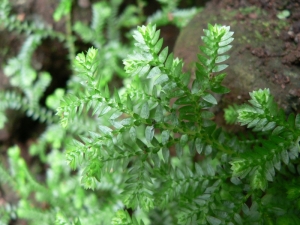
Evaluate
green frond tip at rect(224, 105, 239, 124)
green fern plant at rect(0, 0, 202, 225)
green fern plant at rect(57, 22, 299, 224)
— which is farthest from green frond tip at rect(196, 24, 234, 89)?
green fern plant at rect(0, 0, 202, 225)

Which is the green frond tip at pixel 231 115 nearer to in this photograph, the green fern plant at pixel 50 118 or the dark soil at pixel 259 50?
the dark soil at pixel 259 50

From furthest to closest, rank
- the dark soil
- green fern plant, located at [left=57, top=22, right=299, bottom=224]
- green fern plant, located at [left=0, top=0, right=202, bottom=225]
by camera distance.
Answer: green fern plant, located at [left=0, top=0, right=202, bottom=225] → the dark soil → green fern plant, located at [left=57, top=22, right=299, bottom=224]

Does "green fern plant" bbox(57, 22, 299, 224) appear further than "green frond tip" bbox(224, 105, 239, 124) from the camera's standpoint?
No

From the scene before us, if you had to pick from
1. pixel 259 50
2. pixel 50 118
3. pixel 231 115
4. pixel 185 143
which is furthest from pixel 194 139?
pixel 50 118

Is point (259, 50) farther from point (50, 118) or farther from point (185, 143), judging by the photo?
point (50, 118)

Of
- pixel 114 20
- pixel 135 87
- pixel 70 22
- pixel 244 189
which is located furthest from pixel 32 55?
pixel 244 189

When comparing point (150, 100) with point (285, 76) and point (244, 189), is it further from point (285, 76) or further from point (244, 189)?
point (285, 76)

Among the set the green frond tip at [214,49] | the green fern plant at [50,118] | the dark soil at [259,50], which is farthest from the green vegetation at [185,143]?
the green fern plant at [50,118]

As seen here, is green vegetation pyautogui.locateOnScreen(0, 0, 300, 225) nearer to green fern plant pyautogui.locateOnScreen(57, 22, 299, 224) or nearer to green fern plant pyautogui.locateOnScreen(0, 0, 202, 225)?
green fern plant pyautogui.locateOnScreen(57, 22, 299, 224)

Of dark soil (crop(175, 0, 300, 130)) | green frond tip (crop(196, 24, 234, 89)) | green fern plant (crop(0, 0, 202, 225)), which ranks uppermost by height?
green frond tip (crop(196, 24, 234, 89))
